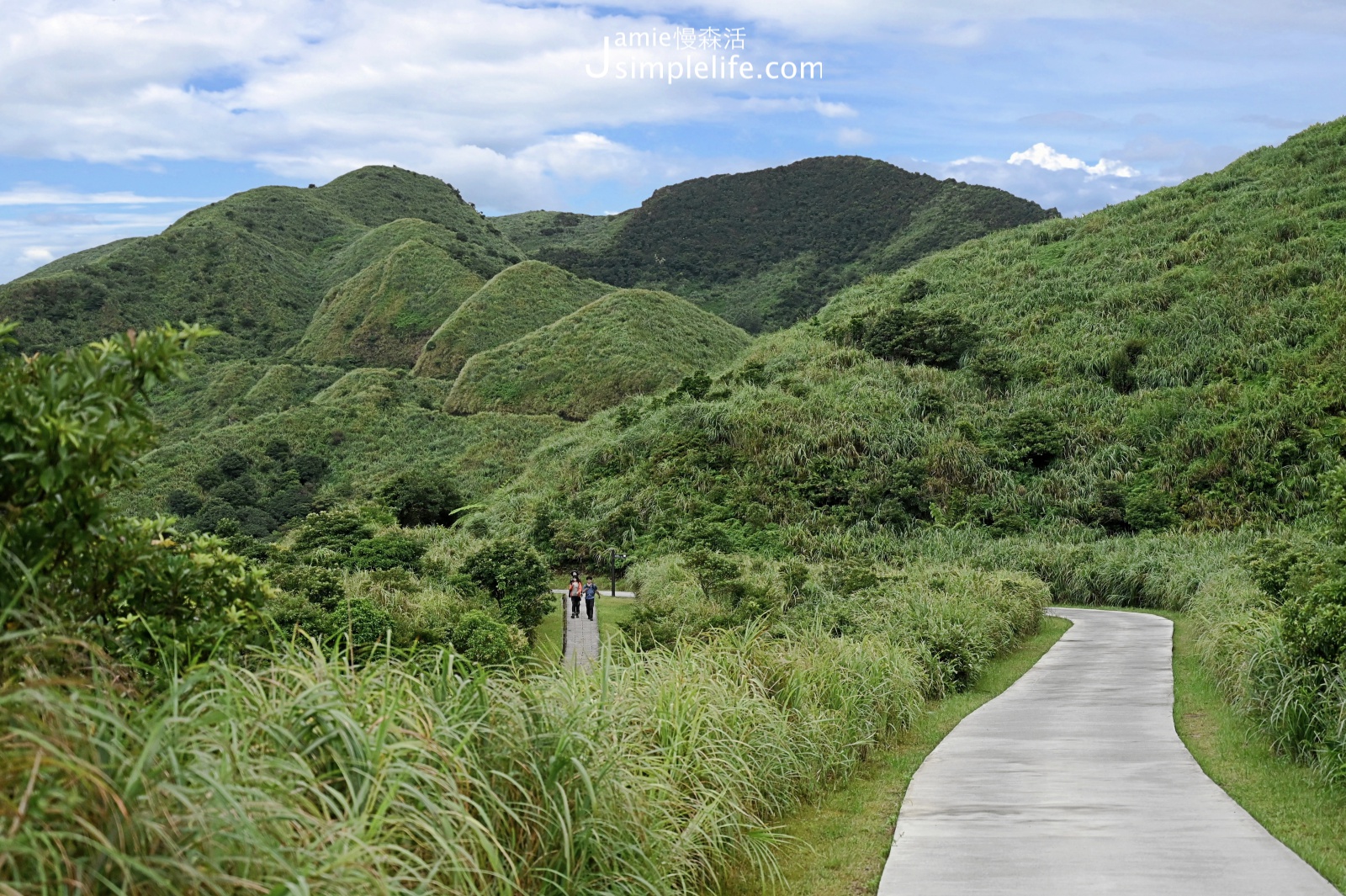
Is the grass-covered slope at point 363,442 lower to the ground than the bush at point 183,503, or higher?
higher

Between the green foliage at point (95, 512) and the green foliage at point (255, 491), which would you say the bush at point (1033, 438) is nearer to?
the green foliage at point (255, 491)

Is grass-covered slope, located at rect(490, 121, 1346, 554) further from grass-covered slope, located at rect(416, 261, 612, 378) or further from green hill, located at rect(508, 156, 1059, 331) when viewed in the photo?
green hill, located at rect(508, 156, 1059, 331)

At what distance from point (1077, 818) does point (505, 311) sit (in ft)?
225

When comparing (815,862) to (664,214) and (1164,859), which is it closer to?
(1164,859)

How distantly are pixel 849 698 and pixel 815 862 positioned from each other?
2.99 m

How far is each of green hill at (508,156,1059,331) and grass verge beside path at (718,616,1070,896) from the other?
7710 centimetres

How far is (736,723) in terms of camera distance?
7668mm

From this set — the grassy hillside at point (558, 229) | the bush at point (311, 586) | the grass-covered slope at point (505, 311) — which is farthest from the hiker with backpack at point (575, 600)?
the grassy hillside at point (558, 229)

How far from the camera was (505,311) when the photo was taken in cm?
7319

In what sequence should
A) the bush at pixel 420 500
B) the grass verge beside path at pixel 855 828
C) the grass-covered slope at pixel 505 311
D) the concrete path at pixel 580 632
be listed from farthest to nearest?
the grass-covered slope at pixel 505 311 → the bush at pixel 420 500 → the concrete path at pixel 580 632 → the grass verge beside path at pixel 855 828

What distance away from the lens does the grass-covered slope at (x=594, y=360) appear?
55.2 metres

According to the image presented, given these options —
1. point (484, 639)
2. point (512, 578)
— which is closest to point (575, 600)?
point (512, 578)

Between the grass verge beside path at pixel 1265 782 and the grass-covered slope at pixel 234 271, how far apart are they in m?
62.9

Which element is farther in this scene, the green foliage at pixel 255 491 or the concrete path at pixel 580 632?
the green foliage at pixel 255 491
